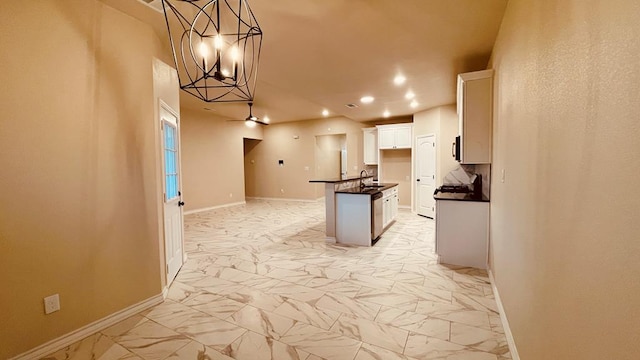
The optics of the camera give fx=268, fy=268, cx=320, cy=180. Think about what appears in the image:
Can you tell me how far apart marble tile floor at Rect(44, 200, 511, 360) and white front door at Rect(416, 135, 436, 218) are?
239 cm

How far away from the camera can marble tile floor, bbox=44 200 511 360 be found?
6.45ft

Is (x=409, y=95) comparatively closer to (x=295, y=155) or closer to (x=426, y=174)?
(x=426, y=174)

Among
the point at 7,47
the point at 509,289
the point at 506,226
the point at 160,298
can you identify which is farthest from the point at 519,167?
the point at 7,47

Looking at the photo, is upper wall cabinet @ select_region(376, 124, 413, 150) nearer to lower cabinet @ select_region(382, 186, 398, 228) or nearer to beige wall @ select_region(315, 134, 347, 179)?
lower cabinet @ select_region(382, 186, 398, 228)

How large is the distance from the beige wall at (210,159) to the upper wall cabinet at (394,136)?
15.0 feet

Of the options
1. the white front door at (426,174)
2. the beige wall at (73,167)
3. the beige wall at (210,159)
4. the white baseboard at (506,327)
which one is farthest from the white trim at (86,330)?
the white front door at (426,174)

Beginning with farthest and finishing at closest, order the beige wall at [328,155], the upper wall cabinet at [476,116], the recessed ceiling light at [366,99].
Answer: the beige wall at [328,155] < the recessed ceiling light at [366,99] < the upper wall cabinet at [476,116]

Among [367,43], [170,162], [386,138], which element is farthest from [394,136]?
[170,162]

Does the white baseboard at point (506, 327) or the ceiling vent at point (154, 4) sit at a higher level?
the ceiling vent at point (154, 4)

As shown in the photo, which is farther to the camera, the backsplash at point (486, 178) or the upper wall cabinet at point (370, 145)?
the upper wall cabinet at point (370, 145)

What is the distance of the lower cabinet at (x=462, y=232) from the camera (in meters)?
3.28

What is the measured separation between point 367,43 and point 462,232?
2.59m

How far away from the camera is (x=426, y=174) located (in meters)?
6.61

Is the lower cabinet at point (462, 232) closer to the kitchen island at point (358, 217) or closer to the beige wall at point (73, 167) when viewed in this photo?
the kitchen island at point (358, 217)
